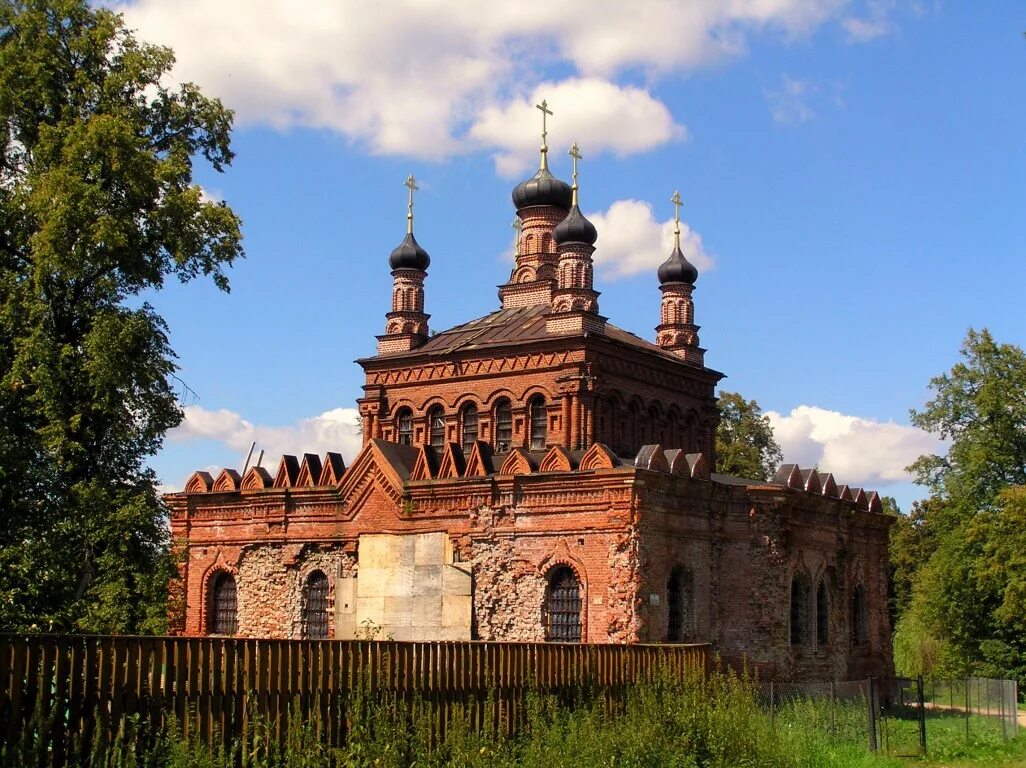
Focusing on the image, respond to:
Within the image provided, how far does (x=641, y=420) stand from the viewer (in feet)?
114

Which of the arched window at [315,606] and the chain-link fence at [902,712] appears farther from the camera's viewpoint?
the arched window at [315,606]

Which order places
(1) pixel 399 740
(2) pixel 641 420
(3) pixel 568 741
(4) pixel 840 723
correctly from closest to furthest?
(1) pixel 399 740
(3) pixel 568 741
(4) pixel 840 723
(2) pixel 641 420

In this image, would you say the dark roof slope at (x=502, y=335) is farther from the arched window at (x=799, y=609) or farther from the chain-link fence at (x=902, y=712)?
the chain-link fence at (x=902, y=712)

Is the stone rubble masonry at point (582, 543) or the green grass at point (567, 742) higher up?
the stone rubble masonry at point (582, 543)

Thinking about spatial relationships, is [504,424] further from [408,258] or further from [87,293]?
[87,293]

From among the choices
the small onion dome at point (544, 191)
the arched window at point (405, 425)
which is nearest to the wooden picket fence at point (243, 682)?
the arched window at point (405, 425)

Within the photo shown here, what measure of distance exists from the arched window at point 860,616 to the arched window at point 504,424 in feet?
32.1

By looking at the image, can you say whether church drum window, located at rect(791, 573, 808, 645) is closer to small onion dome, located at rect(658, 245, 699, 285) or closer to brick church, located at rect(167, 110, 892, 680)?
brick church, located at rect(167, 110, 892, 680)

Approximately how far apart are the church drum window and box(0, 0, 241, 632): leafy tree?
51.6 feet

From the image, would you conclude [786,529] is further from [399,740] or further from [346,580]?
[399,740]

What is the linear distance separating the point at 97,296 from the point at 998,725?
18.5 metres

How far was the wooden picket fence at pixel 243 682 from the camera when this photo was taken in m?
10.7

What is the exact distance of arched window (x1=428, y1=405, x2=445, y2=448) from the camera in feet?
115

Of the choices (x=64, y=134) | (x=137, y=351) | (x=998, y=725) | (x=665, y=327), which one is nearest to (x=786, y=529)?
(x=998, y=725)
